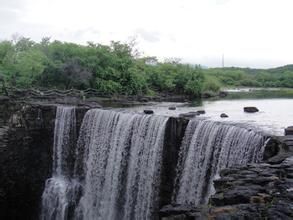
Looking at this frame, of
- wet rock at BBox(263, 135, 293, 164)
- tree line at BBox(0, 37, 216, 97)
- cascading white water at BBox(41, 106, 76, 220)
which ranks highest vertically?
tree line at BBox(0, 37, 216, 97)

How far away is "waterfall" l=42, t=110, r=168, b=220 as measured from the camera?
53.9 feet

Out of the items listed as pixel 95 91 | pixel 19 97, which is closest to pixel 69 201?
pixel 19 97

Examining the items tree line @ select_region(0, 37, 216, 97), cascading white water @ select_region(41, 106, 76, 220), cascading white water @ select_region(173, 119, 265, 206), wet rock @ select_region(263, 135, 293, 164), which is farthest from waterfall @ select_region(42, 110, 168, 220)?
tree line @ select_region(0, 37, 216, 97)

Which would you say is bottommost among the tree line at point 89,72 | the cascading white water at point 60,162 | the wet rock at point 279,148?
the cascading white water at point 60,162

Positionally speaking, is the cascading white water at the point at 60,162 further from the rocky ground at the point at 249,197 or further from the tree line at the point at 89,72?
the rocky ground at the point at 249,197

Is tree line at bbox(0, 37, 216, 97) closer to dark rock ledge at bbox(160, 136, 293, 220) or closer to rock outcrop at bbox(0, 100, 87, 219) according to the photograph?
rock outcrop at bbox(0, 100, 87, 219)

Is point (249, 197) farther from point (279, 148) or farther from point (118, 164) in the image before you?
point (118, 164)

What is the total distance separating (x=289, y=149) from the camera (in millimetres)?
11164

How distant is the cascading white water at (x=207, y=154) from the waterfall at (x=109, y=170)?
1.30 meters

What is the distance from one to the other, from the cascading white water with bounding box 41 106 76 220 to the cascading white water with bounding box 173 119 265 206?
7.51 m

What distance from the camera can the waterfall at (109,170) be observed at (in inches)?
647

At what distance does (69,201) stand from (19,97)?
314 inches

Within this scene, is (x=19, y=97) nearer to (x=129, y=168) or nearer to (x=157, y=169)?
(x=129, y=168)

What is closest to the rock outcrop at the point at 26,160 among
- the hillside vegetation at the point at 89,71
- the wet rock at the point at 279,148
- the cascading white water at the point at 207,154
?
the hillside vegetation at the point at 89,71
